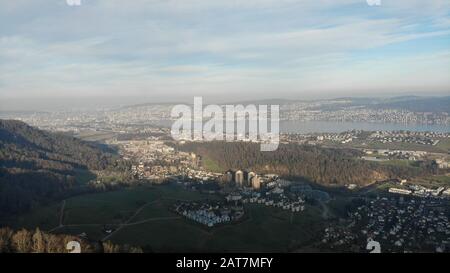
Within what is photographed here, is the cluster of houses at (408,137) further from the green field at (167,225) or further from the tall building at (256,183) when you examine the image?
the green field at (167,225)

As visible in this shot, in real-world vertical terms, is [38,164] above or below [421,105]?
below

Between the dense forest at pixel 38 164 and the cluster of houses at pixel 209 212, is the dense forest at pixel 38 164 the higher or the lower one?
the higher one

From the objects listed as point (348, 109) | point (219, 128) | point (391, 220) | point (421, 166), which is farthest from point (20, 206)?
point (348, 109)

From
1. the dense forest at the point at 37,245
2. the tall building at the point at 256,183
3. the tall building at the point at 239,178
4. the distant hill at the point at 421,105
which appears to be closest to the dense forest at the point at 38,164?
the dense forest at the point at 37,245

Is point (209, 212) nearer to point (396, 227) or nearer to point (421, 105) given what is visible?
point (396, 227)

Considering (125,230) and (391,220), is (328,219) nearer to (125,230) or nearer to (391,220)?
(391,220)

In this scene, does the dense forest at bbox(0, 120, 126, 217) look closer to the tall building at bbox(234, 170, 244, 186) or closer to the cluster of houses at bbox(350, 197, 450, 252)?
the tall building at bbox(234, 170, 244, 186)

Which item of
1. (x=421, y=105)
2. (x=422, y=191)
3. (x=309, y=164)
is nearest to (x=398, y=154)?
(x=309, y=164)
